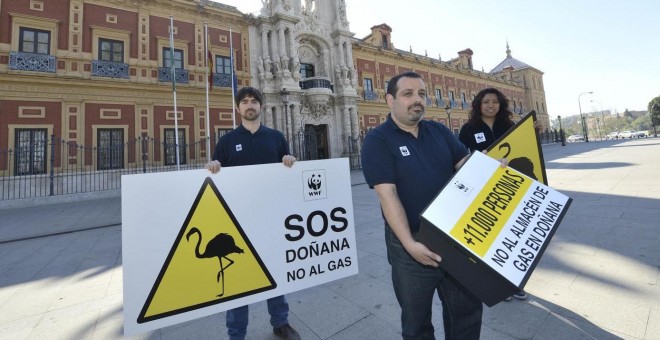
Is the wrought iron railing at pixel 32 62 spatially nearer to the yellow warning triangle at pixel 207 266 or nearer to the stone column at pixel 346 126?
the stone column at pixel 346 126

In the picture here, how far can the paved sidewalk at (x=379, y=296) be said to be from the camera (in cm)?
215

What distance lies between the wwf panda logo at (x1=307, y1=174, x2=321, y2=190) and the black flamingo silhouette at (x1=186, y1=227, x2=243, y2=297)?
2.35 feet

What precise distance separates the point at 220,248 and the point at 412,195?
1.34 m

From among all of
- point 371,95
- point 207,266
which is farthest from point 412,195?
point 371,95

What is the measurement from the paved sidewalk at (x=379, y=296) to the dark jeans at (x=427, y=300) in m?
0.64

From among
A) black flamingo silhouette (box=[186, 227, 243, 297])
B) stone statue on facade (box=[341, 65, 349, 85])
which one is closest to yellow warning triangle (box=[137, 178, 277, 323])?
black flamingo silhouette (box=[186, 227, 243, 297])

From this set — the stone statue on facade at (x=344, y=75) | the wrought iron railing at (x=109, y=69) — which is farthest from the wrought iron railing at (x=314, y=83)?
the wrought iron railing at (x=109, y=69)

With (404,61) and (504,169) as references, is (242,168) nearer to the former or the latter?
(504,169)

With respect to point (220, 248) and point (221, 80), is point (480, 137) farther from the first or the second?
point (221, 80)

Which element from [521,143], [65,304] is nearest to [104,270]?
[65,304]

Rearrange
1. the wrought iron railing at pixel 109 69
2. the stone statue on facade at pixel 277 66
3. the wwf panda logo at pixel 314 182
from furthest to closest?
the stone statue on facade at pixel 277 66, the wrought iron railing at pixel 109 69, the wwf panda logo at pixel 314 182

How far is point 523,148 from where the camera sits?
2297mm

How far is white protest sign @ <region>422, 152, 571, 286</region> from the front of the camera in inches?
50.9

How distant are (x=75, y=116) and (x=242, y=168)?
15145mm
